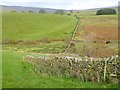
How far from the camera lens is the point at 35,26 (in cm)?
8812

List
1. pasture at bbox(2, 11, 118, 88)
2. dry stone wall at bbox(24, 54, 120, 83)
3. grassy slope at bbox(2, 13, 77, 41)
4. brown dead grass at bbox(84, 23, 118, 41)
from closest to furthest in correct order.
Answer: pasture at bbox(2, 11, 118, 88), dry stone wall at bbox(24, 54, 120, 83), brown dead grass at bbox(84, 23, 118, 41), grassy slope at bbox(2, 13, 77, 41)

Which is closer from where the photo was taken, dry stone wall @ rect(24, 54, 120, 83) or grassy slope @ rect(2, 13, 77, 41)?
dry stone wall @ rect(24, 54, 120, 83)

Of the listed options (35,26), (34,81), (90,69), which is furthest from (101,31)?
(34,81)

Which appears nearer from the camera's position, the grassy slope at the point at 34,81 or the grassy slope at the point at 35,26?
the grassy slope at the point at 34,81

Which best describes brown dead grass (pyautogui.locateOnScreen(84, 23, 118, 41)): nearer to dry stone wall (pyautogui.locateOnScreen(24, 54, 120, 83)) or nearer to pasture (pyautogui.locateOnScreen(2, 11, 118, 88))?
pasture (pyautogui.locateOnScreen(2, 11, 118, 88))

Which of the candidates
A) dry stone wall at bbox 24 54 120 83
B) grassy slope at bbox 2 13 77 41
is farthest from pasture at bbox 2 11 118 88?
dry stone wall at bbox 24 54 120 83

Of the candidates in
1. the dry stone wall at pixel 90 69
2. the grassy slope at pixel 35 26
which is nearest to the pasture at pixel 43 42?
the grassy slope at pixel 35 26

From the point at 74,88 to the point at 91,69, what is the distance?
313cm

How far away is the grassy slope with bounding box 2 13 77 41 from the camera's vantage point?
3013 inches

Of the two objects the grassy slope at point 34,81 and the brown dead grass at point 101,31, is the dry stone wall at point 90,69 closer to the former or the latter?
the grassy slope at point 34,81

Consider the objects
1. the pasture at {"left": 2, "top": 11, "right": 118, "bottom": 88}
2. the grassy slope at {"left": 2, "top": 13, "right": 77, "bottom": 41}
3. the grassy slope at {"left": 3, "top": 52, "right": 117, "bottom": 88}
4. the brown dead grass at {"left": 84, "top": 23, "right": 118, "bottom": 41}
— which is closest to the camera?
the grassy slope at {"left": 3, "top": 52, "right": 117, "bottom": 88}

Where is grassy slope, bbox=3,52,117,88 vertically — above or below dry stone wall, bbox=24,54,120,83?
below

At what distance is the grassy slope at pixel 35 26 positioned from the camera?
76.5 m

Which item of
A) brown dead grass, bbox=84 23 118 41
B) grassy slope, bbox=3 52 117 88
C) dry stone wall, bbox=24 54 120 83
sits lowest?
grassy slope, bbox=3 52 117 88
